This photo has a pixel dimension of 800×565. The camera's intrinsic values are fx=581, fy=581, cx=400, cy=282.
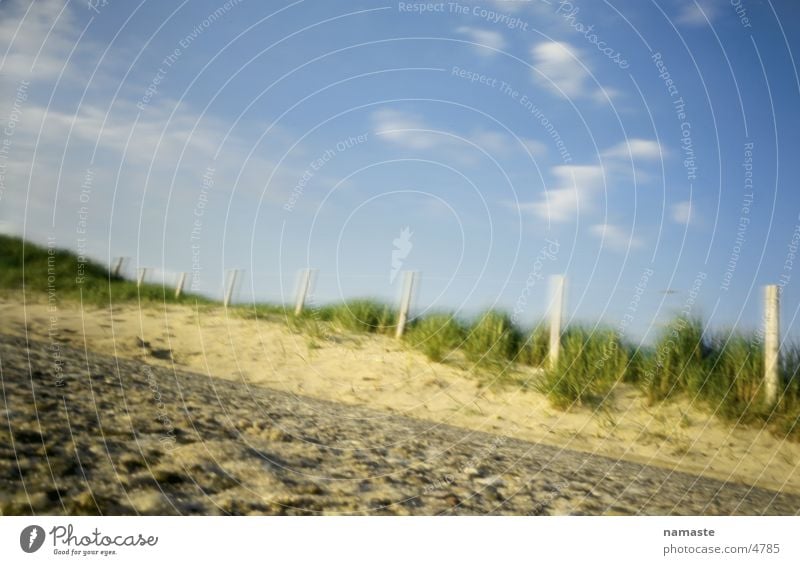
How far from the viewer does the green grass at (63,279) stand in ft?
13.9

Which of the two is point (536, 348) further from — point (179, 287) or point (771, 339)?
point (179, 287)

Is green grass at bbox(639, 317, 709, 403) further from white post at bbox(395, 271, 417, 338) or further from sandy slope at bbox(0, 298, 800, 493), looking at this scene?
white post at bbox(395, 271, 417, 338)

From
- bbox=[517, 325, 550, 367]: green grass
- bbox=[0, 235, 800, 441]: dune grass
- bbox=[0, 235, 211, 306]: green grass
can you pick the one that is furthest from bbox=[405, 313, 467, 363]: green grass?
bbox=[0, 235, 211, 306]: green grass

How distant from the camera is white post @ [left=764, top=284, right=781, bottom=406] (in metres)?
5.63

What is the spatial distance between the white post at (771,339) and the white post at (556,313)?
2052 mm

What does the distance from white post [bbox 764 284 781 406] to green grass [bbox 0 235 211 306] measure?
6.02 meters

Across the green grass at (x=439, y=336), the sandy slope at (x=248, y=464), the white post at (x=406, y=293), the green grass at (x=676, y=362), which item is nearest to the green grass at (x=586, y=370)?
the green grass at (x=676, y=362)

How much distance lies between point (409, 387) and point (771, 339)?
371 centimetres

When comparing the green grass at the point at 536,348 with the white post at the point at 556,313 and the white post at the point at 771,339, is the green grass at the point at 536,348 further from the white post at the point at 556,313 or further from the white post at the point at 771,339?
the white post at the point at 771,339

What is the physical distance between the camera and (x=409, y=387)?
21.2ft

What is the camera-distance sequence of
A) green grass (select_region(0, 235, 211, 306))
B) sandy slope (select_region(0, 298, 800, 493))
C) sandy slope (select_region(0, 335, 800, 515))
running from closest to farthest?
sandy slope (select_region(0, 335, 800, 515)) → green grass (select_region(0, 235, 211, 306)) → sandy slope (select_region(0, 298, 800, 493))

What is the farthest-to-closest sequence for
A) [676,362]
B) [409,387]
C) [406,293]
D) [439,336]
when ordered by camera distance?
[406,293]
[439,336]
[409,387]
[676,362]

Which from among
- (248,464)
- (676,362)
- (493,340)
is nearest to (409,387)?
(493,340)
